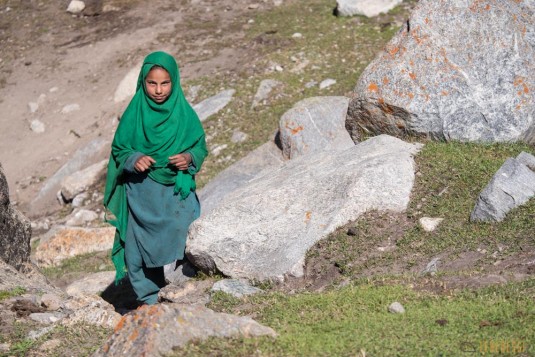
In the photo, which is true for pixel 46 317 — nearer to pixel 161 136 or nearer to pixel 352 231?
pixel 161 136

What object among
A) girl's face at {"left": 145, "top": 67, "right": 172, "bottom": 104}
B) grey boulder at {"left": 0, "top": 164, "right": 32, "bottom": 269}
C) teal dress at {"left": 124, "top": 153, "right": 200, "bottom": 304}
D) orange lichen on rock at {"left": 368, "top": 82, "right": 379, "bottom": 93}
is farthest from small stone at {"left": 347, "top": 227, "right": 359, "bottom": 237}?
grey boulder at {"left": 0, "top": 164, "right": 32, "bottom": 269}

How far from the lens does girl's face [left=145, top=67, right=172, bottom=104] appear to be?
6418mm

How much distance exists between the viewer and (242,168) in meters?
10.7

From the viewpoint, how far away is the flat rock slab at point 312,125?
998cm

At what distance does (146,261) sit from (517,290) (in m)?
2.89

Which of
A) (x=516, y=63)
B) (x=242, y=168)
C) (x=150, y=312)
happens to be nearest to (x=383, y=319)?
(x=150, y=312)

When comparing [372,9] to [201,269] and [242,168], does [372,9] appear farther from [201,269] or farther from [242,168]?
[201,269]

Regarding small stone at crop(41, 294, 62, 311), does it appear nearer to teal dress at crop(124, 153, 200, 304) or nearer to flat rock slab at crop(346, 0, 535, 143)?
teal dress at crop(124, 153, 200, 304)

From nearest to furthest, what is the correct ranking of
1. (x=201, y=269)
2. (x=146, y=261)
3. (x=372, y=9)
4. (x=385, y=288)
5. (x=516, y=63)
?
1. (x=385, y=288)
2. (x=146, y=261)
3. (x=201, y=269)
4. (x=516, y=63)
5. (x=372, y=9)

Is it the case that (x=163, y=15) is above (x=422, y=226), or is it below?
below

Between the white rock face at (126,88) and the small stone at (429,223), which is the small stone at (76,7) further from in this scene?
the small stone at (429,223)

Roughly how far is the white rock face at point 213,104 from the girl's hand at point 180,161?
22.3 ft

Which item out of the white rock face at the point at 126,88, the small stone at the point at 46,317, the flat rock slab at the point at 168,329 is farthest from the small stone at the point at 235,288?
the white rock face at the point at 126,88

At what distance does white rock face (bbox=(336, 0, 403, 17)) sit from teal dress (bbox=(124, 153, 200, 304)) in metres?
9.39
